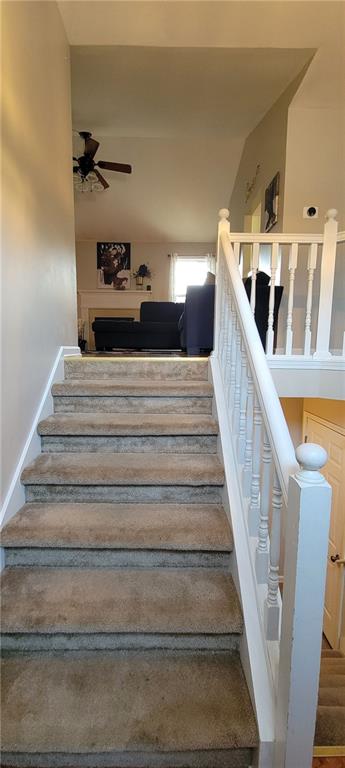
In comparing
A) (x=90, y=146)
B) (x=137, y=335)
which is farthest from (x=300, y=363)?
(x=90, y=146)

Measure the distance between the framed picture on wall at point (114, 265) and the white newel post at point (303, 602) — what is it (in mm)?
7180

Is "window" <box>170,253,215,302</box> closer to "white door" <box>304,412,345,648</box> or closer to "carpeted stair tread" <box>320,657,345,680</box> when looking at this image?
"white door" <box>304,412,345,648</box>

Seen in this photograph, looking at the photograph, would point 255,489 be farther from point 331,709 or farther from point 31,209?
point 31,209

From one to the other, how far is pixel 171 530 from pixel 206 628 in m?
0.39

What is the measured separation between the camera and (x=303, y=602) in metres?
0.89

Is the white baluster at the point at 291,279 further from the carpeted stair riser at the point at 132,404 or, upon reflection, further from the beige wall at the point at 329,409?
the beige wall at the point at 329,409

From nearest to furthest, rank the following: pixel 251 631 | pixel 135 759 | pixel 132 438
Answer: pixel 135 759 < pixel 251 631 < pixel 132 438

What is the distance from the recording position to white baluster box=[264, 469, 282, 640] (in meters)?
1.09

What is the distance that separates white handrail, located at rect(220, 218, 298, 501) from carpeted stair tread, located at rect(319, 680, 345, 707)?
1.18m

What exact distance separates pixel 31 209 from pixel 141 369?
3.72 feet

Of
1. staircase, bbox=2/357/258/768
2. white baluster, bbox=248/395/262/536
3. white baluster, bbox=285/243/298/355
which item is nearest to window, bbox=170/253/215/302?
white baluster, bbox=285/243/298/355

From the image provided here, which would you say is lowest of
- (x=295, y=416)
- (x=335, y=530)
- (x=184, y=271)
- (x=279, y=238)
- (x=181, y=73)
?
(x=335, y=530)

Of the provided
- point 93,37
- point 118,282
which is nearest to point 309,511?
point 93,37

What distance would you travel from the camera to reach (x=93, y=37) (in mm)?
2736
